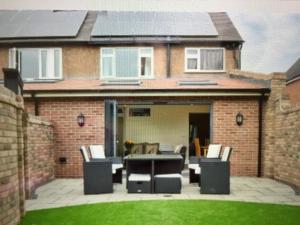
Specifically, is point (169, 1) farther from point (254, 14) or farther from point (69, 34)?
point (69, 34)

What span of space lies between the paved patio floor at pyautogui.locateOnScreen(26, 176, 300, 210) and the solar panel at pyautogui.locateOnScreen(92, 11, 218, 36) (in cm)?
535

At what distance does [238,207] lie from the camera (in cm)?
421

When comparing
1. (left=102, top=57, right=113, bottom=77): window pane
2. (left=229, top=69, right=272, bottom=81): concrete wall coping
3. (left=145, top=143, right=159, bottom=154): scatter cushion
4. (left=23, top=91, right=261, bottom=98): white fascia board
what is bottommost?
(left=145, top=143, right=159, bottom=154): scatter cushion

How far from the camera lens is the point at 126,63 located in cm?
971

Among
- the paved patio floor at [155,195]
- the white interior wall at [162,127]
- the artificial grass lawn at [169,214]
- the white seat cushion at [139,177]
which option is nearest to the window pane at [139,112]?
the white interior wall at [162,127]

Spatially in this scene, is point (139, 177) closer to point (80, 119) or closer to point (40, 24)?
point (80, 119)

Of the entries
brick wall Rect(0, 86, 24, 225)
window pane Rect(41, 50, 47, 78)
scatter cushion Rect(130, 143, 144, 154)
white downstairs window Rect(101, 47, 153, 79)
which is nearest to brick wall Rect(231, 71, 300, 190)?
scatter cushion Rect(130, 143, 144, 154)

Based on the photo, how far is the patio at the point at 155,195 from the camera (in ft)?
15.1

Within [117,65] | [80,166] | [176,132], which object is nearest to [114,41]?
[117,65]

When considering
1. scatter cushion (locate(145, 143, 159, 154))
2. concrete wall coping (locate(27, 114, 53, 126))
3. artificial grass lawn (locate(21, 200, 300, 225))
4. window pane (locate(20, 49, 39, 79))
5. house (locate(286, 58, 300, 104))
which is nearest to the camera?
artificial grass lawn (locate(21, 200, 300, 225))

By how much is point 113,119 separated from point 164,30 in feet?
13.9

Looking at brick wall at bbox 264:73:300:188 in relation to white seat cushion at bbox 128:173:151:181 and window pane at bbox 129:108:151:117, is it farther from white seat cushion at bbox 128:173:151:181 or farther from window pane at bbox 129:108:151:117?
window pane at bbox 129:108:151:117

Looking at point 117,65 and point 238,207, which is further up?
point 117,65

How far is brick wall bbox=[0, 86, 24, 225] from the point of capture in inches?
117
